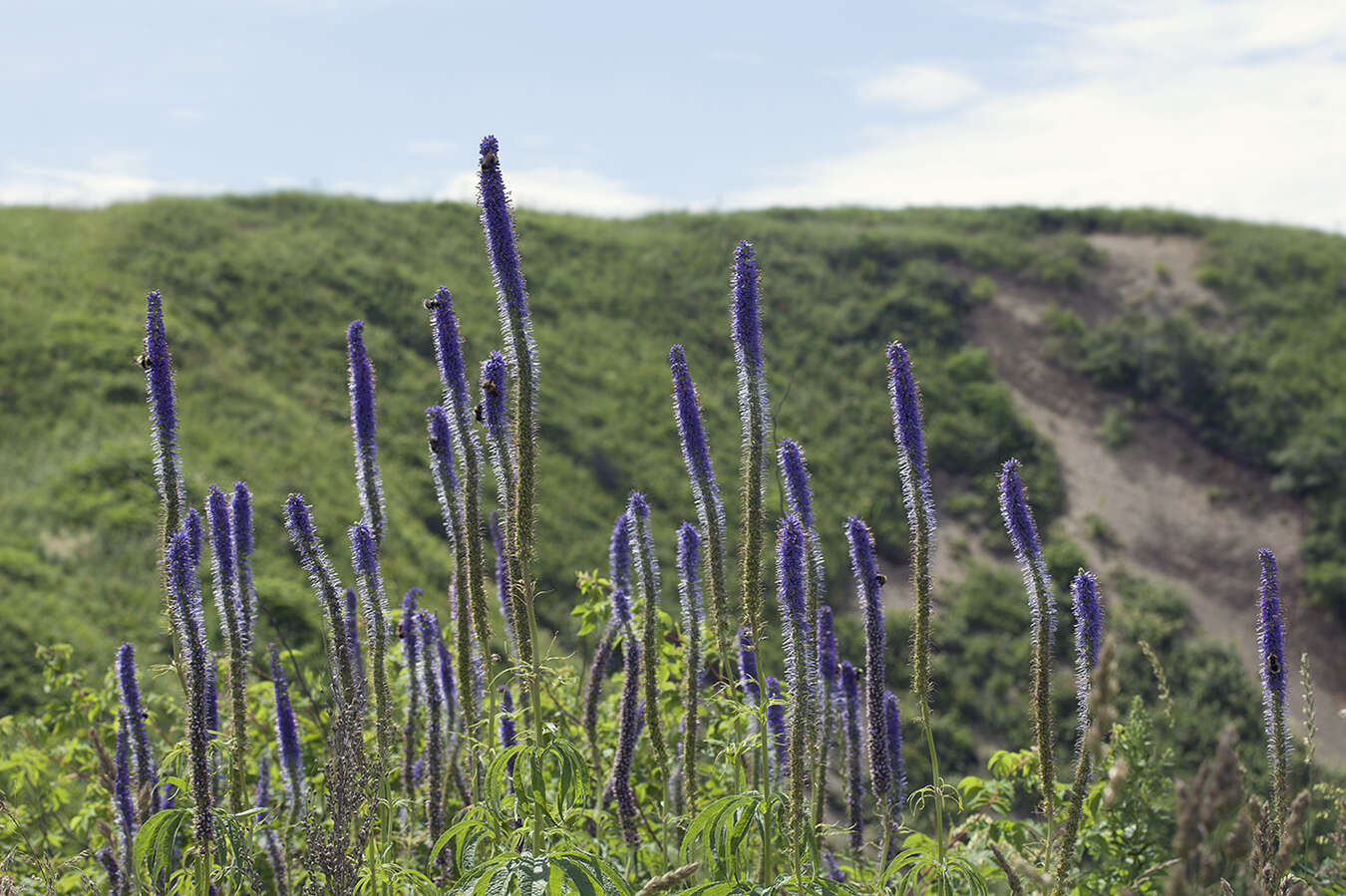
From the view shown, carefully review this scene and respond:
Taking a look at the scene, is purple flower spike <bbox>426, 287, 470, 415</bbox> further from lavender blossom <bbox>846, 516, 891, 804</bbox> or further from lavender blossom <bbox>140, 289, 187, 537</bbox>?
lavender blossom <bbox>846, 516, 891, 804</bbox>

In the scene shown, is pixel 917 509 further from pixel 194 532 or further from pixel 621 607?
pixel 194 532

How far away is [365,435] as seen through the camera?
3.77 meters

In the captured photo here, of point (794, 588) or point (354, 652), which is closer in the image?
point (794, 588)

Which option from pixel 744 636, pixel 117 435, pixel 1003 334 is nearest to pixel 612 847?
pixel 744 636

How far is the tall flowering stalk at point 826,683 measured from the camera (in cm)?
369

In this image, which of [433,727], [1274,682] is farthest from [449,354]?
[1274,682]

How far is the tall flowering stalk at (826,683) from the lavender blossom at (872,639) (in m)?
0.16

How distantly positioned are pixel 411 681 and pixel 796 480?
2052mm

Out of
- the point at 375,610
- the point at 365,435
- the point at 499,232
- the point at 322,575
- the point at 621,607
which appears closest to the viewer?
the point at 499,232

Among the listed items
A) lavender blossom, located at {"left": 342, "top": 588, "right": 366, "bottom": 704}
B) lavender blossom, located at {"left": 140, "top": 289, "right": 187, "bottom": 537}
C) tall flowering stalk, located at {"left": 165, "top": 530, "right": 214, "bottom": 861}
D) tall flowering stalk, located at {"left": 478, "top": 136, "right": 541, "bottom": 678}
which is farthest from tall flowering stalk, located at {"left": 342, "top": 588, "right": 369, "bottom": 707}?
tall flowering stalk, located at {"left": 478, "top": 136, "right": 541, "bottom": 678}

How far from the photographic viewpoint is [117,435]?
1165 inches

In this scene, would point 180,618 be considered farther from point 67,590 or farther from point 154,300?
point 67,590

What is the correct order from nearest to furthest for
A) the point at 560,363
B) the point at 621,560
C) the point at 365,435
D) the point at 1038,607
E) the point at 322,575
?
the point at 1038,607, the point at 322,575, the point at 365,435, the point at 621,560, the point at 560,363

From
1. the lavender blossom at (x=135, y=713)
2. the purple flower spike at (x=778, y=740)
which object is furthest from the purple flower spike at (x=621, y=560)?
the lavender blossom at (x=135, y=713)
